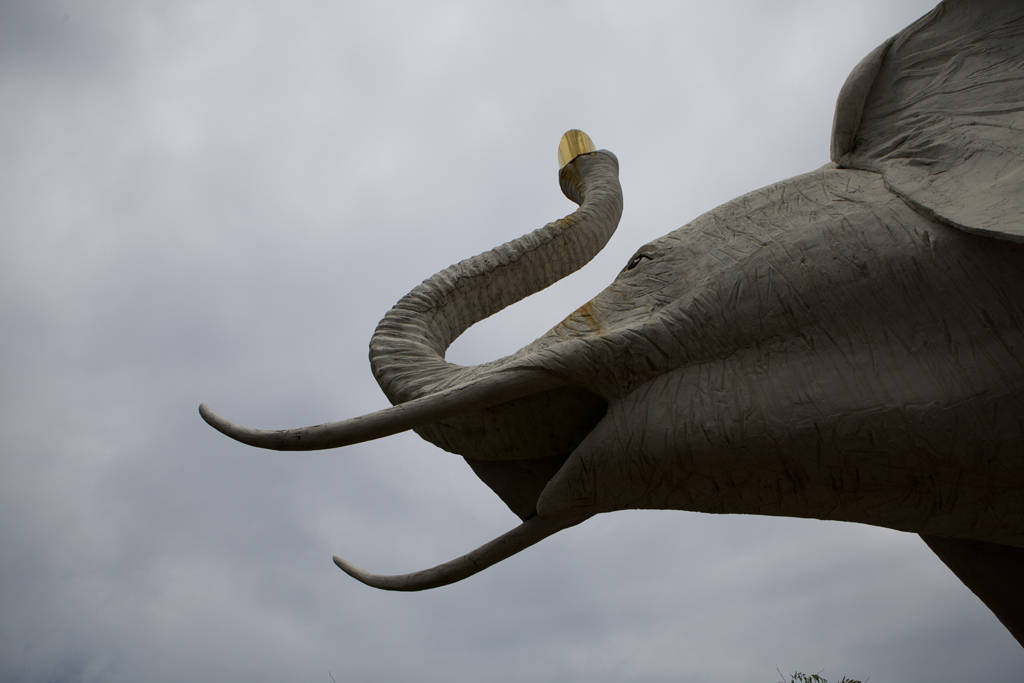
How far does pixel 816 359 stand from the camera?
73.3 inches

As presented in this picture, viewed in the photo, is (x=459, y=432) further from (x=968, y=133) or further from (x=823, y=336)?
(x=968, y=133)

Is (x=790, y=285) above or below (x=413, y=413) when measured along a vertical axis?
below

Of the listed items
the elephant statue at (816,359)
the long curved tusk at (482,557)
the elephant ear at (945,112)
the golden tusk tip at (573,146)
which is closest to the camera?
the elephant statue at (816,359)

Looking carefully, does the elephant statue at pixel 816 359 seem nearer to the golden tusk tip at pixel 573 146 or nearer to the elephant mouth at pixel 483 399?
the elephant mouth at pixel 483 399

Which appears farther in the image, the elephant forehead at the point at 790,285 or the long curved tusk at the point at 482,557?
the long curved tusk at the point at 482,557

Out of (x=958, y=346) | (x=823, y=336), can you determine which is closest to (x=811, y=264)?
(x=823, y=336)

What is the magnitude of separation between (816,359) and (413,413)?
0.87 meters

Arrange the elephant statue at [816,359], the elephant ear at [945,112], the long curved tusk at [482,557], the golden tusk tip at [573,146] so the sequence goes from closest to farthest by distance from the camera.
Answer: the elephant statue at [816,359], the elephant ear at [945,112], the long curved tusk at [482,557], the golden tusk tip at [573,146]

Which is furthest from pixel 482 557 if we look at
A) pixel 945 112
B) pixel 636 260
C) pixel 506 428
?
pixel 945 112

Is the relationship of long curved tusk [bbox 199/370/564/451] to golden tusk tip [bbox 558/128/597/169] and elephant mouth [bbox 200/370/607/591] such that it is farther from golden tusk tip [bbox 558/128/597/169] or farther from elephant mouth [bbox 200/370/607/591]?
golden tusk tip [bbox 558/128/597/169]

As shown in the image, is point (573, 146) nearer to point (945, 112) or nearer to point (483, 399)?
point (945, 112)

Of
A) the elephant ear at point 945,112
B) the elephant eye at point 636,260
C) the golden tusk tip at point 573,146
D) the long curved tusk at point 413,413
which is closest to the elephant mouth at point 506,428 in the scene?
the long curved tusk at point 413,413

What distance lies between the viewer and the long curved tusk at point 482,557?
2.15 m

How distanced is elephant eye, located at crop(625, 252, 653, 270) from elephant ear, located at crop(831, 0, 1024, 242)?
0.58 m
